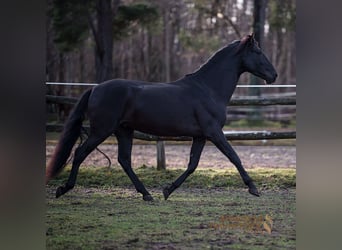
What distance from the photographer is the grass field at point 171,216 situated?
15.6ft

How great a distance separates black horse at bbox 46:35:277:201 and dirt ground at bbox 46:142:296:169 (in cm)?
90

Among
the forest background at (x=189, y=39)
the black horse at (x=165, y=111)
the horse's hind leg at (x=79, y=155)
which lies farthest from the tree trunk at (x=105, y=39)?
the forest background at (x=189, y=39)

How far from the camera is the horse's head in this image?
5.51 meters

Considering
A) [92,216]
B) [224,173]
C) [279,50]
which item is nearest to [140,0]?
[279,50]

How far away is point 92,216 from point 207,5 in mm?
11588

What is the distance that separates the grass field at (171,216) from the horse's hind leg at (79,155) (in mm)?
106

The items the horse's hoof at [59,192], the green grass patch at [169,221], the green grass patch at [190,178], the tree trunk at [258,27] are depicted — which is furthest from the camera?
the tree trunk at [258,27]

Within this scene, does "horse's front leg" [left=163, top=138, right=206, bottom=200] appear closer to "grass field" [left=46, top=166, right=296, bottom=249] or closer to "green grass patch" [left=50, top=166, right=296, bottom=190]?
"grass field" [left=46, top=166, right=296, bottom=249]

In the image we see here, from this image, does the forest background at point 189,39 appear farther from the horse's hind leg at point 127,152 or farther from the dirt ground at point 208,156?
the horse's hind leg at point 127,152

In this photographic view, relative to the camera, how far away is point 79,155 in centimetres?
542

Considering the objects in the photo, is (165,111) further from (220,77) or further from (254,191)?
(254,191)

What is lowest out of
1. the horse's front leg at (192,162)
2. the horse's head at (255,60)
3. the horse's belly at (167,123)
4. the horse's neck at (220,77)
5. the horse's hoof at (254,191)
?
the horse's hoof at (254,191)
